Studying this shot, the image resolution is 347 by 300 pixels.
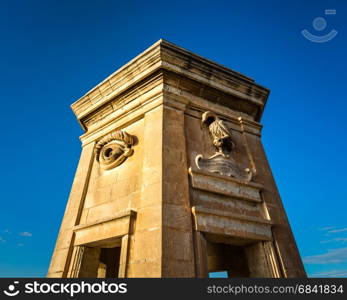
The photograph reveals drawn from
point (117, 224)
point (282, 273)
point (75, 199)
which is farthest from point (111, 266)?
point (282, 273)

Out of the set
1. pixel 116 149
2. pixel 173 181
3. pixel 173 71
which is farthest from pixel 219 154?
pixel 116 149

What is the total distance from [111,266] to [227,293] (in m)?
4.66

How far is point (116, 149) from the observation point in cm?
623

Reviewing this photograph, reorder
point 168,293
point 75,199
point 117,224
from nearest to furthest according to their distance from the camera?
point 168,293 → point 117,224 → point 75,199

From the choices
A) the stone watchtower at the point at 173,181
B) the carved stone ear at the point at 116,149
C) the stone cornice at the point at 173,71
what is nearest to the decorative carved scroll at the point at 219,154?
the stone watchtower at the point at 173,181

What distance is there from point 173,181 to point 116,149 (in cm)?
215

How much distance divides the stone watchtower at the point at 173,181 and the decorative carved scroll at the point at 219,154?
29 millimetres

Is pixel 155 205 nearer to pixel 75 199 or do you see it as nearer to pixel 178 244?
pixel 178 244

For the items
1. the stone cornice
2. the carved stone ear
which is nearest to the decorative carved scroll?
the stone cornice

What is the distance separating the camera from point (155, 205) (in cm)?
450

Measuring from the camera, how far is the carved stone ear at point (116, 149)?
6.09m

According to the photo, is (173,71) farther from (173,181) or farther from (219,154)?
(173,181)

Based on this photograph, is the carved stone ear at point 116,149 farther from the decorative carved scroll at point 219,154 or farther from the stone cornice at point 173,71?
the decorative carved scroll at point 219,154

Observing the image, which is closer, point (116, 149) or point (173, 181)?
point (173, 181)
